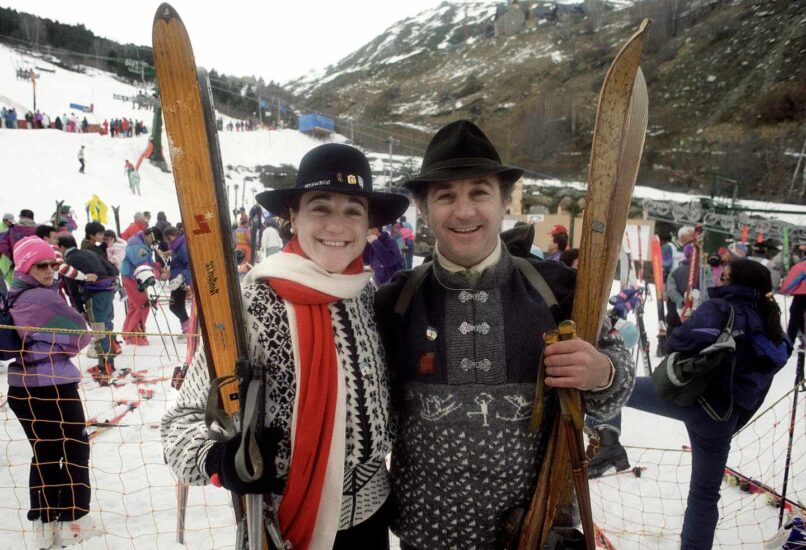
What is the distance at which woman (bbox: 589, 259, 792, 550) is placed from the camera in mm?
A: 2471

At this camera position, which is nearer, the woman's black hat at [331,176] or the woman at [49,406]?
the woman's black hat at [331,176]

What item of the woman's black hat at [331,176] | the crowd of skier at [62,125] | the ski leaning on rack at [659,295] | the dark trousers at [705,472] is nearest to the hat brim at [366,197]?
the woman's black hat at [331,176]

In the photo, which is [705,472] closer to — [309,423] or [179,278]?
[309,423]

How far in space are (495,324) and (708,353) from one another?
1652 millimetres

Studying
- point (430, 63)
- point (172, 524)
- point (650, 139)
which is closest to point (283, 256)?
point (172, 524)

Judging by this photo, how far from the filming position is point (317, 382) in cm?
128

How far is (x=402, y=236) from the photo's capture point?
36.5 feet

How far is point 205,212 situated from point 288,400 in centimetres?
60

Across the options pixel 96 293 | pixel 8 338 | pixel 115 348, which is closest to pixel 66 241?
pixel 96 293

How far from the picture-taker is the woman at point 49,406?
9.09 ft

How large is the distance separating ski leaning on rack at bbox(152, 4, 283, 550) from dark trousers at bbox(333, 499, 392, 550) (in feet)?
0.80

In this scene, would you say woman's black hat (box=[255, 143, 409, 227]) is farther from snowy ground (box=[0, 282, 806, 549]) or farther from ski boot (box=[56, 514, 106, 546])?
ski boot (box=[56, 514, 106, 546])

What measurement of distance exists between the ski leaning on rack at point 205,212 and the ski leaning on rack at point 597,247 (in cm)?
82

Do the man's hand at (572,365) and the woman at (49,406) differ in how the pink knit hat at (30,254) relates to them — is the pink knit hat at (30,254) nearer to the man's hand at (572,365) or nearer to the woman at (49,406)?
the woman at (49,406)
